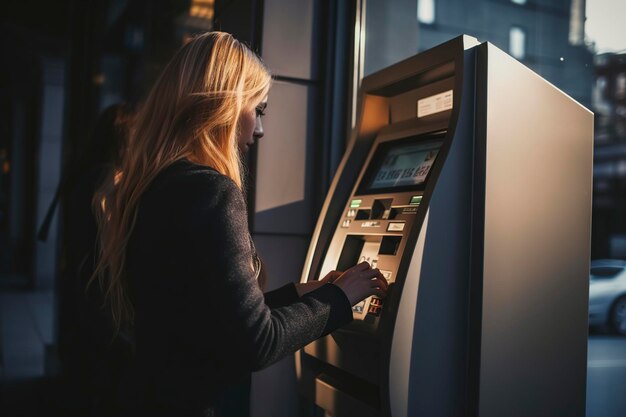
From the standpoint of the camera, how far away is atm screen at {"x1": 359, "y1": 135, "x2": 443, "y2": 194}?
1.89 m

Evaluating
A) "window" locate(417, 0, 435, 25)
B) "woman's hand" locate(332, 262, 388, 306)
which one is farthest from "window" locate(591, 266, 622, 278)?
"window" locate(417, 0, 435, 25)

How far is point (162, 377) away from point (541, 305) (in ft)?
3.16

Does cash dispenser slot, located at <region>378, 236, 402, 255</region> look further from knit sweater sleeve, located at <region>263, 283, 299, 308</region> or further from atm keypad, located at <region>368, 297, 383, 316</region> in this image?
knit sweater sleeve, located at <region>263, 283, 299, 308</region>

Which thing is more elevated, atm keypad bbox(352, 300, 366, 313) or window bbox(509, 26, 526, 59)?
window bbox(509, 26, 526, 59)

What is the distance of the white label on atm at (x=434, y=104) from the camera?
6.20 ft

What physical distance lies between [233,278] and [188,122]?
408 millimetres

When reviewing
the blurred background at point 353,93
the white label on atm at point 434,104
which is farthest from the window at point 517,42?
the white label on atm at point 434,104

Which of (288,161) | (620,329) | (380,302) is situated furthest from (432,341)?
(288,161)

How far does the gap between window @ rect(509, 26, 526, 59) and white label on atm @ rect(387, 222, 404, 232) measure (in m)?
0.76

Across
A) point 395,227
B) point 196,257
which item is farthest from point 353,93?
point 196,257

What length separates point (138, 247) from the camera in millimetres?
1452

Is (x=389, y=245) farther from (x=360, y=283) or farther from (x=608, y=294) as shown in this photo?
(x=608, y=294)

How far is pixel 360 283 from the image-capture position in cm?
162

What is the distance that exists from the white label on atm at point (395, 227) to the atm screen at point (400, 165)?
12cm
